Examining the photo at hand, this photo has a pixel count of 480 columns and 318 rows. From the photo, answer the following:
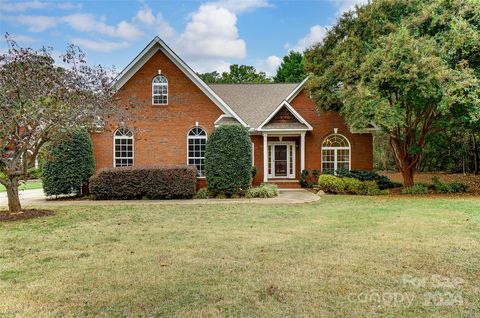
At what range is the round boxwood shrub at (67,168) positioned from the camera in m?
16.1

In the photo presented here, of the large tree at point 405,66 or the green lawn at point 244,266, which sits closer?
the green lawn at point 244,266

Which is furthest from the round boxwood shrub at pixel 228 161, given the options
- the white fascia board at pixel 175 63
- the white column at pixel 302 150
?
the white column at pixel 302 150

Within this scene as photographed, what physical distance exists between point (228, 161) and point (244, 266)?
34.0ft

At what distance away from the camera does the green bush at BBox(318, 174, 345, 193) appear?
57.2 feet

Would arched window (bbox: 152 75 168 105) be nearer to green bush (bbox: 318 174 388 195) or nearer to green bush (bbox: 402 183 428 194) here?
green bush (bbox: 318 174 388 195)

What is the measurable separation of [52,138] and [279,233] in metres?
8.93

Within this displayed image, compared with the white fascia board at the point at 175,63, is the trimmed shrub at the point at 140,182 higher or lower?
lower

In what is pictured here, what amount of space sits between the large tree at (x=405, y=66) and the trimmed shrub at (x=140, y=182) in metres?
8.28

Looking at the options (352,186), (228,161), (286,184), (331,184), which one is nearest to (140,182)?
(228,161)

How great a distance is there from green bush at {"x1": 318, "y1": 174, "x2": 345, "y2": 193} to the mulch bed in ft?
39.8

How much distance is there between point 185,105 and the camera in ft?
61.2

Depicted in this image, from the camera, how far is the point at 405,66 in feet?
A: 45.5

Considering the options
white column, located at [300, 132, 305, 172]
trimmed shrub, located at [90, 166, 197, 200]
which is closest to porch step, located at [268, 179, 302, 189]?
white column, located at [300, 132, 305, 172]

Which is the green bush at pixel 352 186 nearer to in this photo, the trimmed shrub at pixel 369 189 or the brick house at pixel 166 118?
the trimmed shrub at pixel 369 189
